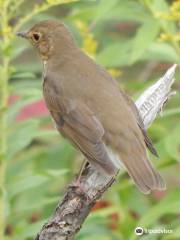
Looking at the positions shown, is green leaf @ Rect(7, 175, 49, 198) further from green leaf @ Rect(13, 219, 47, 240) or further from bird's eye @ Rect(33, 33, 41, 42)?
bird's eye @ Rect(33, 33, 41, 42)

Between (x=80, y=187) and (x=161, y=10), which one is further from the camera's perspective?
(x=161, y=10)

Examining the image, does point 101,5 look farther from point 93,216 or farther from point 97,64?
point 93,216

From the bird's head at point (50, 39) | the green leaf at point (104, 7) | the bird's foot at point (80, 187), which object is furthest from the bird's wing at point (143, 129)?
the bird's head at point (50, 39)

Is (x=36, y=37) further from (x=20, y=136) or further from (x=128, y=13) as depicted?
(x=20, y=136)

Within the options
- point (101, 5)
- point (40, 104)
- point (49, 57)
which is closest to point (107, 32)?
point (40, 104)

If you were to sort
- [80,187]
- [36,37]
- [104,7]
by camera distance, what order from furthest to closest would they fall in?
[36,37] → [104,7] → [80,187]

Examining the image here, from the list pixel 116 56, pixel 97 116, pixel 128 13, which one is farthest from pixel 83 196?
pixel 128 13

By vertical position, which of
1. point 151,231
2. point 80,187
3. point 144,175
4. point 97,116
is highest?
point 80,187
